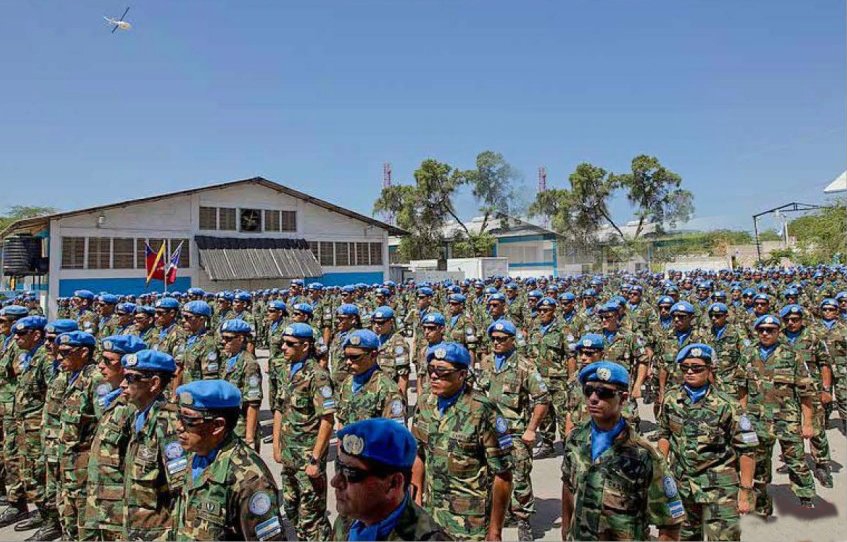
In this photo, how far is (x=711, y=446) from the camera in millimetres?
3895

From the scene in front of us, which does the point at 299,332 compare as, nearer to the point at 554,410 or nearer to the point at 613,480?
the point at 613,480

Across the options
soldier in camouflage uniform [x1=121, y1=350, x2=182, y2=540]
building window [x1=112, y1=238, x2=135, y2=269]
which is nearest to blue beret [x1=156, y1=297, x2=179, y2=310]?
soldier in camouflage uniform [x1=121, y1=350, x2=182, y2=540]

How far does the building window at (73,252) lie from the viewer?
24062 mm

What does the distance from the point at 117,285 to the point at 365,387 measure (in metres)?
25.1

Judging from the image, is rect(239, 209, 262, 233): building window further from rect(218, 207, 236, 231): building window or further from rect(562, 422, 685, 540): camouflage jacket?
rect(562, 422, 685, 540): camouflage jacket

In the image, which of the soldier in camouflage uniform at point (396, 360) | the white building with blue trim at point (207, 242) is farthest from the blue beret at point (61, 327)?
the white building with blue trim at point (207, 242)

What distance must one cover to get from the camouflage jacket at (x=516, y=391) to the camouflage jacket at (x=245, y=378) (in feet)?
7.51

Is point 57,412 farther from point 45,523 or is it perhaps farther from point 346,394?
point 346,394

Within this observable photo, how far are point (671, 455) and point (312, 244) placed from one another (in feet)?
94.5

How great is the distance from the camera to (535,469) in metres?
6.93

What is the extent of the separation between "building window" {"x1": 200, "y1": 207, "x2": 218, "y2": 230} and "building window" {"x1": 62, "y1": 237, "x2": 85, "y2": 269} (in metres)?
5.45

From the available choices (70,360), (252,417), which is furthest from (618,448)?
(70,360)

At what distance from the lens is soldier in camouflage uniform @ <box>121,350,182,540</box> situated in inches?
128

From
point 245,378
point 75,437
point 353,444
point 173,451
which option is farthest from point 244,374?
point 353,444
